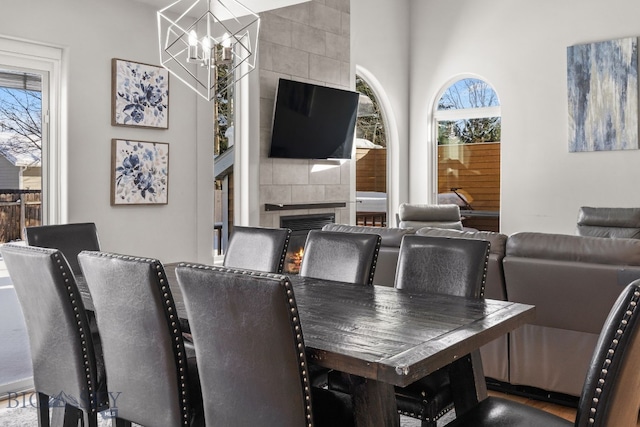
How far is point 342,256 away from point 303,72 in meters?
3.47

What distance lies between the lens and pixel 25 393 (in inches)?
144

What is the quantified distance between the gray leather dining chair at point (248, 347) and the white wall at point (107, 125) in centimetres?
256

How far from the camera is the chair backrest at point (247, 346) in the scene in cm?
159

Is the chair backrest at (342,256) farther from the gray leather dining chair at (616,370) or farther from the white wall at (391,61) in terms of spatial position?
the white wall at (391,61)

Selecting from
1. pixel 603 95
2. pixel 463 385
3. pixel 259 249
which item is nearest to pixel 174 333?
pixel 463 385

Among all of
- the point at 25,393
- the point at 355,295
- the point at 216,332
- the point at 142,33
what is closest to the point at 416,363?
the point at 216,332

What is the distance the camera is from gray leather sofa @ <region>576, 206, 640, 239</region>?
5811 mm

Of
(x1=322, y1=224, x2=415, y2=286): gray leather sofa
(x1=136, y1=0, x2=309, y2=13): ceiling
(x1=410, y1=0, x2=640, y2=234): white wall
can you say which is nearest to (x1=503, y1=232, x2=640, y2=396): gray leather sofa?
(x1=322, y1=224, x2=415, y2=286): gray leather sofa

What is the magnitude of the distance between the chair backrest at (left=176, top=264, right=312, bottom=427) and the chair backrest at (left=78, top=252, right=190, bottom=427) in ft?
0.52

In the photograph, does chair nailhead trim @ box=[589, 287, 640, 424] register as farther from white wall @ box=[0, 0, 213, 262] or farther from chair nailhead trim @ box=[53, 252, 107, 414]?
white wall @ box=[0, 0, 213, 262]

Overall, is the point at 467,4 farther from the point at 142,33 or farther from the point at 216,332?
the point at 216,332

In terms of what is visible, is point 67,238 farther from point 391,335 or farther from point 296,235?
point 296,235

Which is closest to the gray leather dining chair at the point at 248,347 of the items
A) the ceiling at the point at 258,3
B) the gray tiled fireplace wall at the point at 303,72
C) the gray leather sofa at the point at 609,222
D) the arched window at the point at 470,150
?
the ceiling at the point at 258,3

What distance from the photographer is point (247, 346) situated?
1.67m
